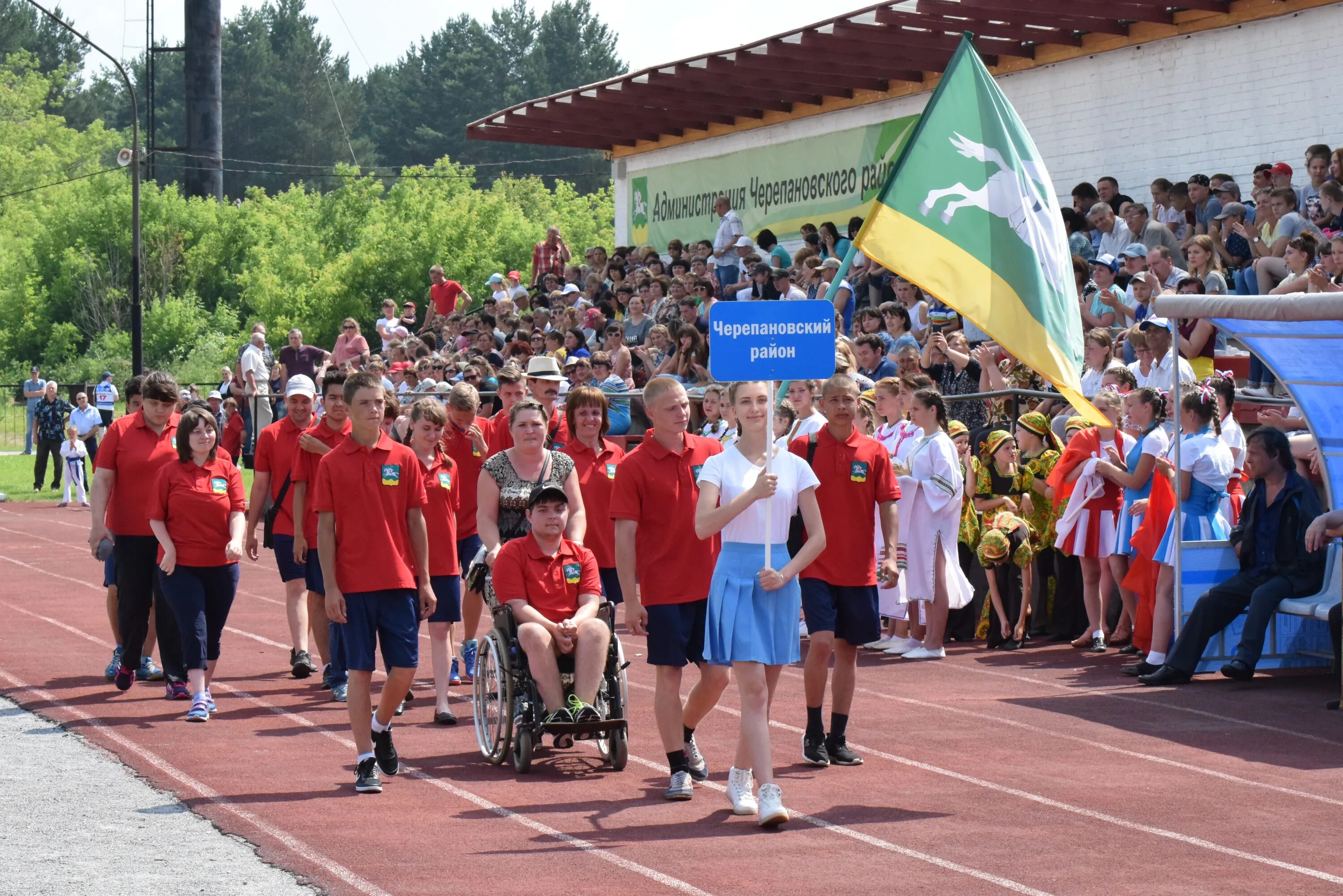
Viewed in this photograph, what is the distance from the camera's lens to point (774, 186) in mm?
28125

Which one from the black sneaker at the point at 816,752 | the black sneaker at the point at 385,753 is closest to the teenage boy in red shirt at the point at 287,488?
the black sneaker at the point at 385,753

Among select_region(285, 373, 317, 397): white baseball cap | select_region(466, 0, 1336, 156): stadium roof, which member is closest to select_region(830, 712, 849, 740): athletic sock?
select_region(285, 373, 317, 397): white baseball cap

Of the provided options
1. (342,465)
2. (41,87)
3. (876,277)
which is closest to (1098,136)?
(876,277)

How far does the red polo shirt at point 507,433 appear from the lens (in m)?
11.2

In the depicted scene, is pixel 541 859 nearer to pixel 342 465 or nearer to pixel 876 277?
pixel 342 465

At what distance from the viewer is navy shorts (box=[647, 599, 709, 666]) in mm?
8234

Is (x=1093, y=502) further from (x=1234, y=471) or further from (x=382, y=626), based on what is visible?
(x=382, y=626)

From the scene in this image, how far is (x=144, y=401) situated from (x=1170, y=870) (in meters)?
7.28

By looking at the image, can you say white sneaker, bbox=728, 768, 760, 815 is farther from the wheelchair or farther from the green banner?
the green banner

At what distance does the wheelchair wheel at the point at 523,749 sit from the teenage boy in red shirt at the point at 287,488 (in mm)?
3236

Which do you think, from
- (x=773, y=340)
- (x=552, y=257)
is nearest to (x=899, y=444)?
(x=773, y=340)

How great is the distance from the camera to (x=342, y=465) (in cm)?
841

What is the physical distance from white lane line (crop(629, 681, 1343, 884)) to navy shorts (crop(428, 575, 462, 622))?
2.07 meters

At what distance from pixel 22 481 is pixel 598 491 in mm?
28479
